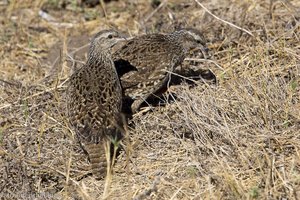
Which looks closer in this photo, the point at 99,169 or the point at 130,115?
the point at 99,169

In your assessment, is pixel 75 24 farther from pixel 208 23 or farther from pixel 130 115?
pixel 130 115

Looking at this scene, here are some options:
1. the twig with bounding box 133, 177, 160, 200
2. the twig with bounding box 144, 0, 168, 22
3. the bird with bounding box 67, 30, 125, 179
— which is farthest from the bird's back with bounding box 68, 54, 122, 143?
the twig with bounding box 144, 0, 168, 22

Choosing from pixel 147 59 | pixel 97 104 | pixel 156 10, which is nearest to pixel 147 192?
pixel 97 104

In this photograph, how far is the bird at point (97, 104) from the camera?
7629 mm

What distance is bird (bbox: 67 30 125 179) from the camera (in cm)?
763

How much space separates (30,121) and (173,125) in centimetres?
175

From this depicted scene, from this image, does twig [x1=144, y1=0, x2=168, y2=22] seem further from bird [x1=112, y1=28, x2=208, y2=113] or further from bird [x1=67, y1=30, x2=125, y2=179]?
bird [x1=67, y1=30, x2=125, y2=179]

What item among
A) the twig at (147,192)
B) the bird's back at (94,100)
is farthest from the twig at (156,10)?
the twig at (147,192)

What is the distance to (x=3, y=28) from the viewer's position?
38.4ft

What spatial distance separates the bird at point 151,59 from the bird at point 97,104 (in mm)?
249

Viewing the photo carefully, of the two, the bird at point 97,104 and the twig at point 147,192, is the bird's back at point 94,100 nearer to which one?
the bird at point 97,104

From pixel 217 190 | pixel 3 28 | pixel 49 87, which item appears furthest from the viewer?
pixel 3 28

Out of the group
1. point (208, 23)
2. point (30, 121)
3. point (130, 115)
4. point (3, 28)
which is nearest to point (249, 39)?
point (208, 23)

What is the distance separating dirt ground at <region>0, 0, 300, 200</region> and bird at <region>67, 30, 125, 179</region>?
0.24 m
